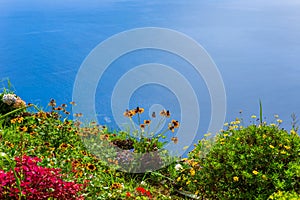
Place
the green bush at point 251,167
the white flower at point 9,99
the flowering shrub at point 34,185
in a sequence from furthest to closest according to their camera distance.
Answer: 1. the white flower at point 9,99
2. the green bush at point 251,167
3. the flowering shrub at point 34,185

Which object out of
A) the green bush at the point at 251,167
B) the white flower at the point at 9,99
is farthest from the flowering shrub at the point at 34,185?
the white flower at the point at 9,99

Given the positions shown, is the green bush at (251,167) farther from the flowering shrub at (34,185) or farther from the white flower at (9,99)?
the white flower at (9,99)

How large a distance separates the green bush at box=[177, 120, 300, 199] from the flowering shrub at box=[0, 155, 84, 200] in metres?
1.48

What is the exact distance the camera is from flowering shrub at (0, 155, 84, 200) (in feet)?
11.2

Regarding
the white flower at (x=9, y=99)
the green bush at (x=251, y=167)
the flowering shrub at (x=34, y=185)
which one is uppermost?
the white flower at (x=9, y=99)

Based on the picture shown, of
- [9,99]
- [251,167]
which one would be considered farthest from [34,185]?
[9,99]

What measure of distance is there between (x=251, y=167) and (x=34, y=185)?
205cm

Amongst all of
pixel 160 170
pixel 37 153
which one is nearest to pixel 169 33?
pixel 160 170

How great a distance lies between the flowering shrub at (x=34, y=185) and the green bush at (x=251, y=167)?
148 centimetres

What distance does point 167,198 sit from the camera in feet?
15.6

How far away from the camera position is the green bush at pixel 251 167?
426cm

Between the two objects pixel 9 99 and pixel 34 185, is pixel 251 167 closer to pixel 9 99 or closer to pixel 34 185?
pixel 34 185

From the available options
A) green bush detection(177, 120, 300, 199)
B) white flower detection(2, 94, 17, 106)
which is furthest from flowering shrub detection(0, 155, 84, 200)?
white flower detection(2, 94, 17, 106)

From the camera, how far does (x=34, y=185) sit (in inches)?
137
